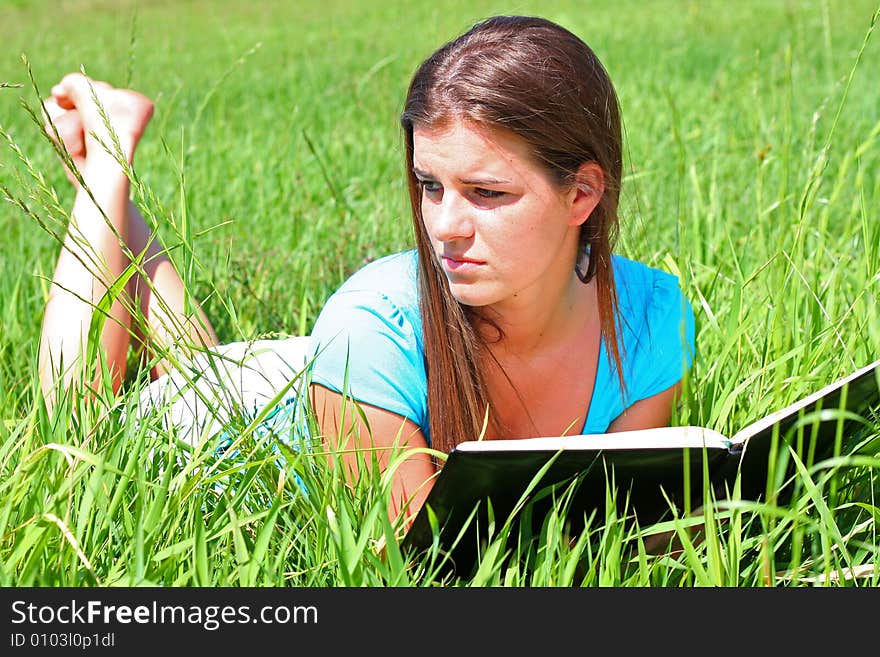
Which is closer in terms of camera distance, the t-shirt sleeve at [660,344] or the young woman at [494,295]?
the young woman at [494,295]

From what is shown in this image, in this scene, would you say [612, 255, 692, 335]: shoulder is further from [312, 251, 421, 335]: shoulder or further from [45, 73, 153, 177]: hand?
[45, 73, 153, 177]: hand

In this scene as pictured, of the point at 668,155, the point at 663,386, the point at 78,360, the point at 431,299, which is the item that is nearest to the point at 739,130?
the point at 668,155

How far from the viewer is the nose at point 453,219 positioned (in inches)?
69.4

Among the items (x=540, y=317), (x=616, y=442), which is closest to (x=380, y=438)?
(x=540, y=317)

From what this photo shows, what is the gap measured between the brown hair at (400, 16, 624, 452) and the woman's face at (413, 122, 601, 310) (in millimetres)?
31

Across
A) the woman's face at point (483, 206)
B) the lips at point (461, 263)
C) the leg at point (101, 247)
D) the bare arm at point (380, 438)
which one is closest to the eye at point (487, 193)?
the woman's face at point (483, 206)

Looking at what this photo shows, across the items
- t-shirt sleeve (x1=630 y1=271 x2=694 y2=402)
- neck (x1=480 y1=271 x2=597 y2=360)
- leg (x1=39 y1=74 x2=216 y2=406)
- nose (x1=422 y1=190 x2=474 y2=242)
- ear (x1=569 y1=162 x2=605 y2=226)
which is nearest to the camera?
nose (x1=422 y1=190 x2=474 y2=242)

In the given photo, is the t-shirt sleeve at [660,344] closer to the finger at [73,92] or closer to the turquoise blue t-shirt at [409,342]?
the turquoise blue t-shirt at [409,342]

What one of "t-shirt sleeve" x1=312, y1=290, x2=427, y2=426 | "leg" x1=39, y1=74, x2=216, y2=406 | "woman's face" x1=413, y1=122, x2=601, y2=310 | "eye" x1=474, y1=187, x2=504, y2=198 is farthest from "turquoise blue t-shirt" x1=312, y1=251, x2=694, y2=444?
"leg" x1=39, y1=74, x2=216, y2=406

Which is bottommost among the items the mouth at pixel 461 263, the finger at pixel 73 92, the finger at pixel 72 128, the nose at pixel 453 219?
the mouth at pixel 461 263

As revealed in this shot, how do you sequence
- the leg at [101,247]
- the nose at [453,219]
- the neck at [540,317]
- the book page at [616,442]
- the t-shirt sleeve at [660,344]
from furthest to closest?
the leg at [101,247], the t-shirt sleeve at [660,344], the neck at [540,317], the nose at [453,219], the book page at [616,442]

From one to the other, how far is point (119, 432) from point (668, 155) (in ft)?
9.51

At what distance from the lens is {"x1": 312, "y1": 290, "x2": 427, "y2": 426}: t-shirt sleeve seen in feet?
6.23

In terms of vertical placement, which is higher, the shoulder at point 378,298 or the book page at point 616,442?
the shoulder at point 378,298
